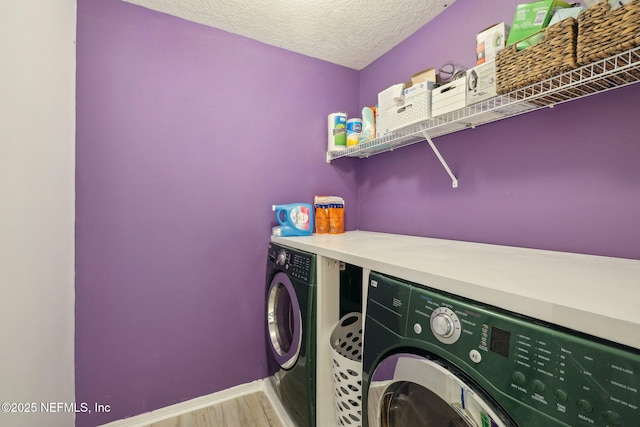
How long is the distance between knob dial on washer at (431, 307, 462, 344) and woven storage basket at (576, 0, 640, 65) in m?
0.84

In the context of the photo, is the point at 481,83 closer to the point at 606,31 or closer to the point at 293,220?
the point at 606,31

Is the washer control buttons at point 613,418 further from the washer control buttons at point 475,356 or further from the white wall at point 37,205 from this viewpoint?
the white wall at point 37,205

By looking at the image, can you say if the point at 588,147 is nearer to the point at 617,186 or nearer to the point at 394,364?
the point at 617,186

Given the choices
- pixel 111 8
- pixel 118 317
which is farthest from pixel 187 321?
pixel 111 8

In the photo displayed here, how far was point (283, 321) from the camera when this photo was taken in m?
1.75

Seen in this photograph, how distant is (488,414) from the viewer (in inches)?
22.8

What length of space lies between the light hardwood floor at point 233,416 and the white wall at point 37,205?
1.85 feet

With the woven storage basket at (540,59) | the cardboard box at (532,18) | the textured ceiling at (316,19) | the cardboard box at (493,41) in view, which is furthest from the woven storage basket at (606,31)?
the textured ceiling at (316,19)

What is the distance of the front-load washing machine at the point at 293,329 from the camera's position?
130 centimetres

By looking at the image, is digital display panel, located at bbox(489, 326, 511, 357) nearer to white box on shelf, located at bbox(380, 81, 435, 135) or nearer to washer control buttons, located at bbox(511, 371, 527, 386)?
washer control buttons, located at bbox(511, 371, 527, 386)

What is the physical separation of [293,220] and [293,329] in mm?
671

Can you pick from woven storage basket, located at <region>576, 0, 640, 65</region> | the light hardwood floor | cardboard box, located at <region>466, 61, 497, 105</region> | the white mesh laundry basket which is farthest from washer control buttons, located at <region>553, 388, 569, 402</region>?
the light hardwood floor

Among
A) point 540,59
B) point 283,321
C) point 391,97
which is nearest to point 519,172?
point 540,59

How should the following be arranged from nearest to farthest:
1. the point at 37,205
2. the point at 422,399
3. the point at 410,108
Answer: the point at 422,399 → the point at 37,205 → the point at 410,108
